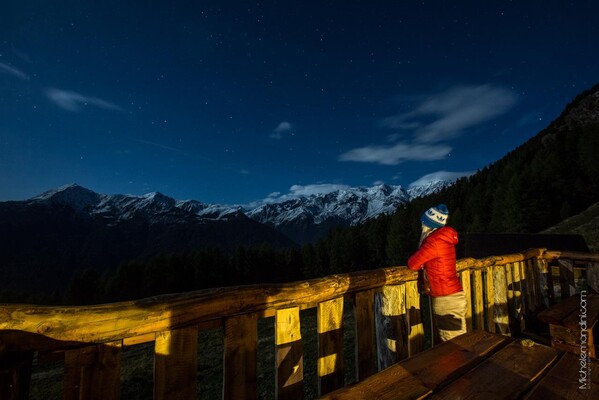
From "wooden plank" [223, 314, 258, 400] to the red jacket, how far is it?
2173 mm

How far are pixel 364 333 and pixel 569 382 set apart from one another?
143cm

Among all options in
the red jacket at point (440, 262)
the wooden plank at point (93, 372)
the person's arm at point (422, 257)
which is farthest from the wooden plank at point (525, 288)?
the wooden plank at point (93, 372)

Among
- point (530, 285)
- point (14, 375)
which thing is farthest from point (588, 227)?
point (14, 375)

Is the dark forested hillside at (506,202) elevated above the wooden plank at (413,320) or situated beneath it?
elevated above

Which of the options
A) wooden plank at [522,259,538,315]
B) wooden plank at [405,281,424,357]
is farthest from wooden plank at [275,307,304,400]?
wooden plank at [522,259,538,315]

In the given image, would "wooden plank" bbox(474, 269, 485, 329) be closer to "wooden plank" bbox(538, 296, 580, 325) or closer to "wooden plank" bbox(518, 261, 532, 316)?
"wooden plank" bbox(538, 296, 580, 325)

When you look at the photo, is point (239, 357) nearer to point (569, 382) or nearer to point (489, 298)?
point (569, 382)

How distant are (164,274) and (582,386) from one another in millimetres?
80528

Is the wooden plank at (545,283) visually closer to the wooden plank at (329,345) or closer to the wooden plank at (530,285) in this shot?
the wooden plank at (530,285)

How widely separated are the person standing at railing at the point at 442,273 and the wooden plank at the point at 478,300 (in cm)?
73

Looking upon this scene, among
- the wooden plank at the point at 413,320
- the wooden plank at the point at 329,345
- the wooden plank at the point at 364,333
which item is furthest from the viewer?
the wooden plank at the point at 413,320

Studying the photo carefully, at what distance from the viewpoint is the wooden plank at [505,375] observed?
171 cm

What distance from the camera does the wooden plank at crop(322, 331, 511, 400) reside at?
5.61 feet

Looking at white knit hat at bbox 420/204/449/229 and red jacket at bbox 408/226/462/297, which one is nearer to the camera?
red jacket at bbox 408/226/462/297
